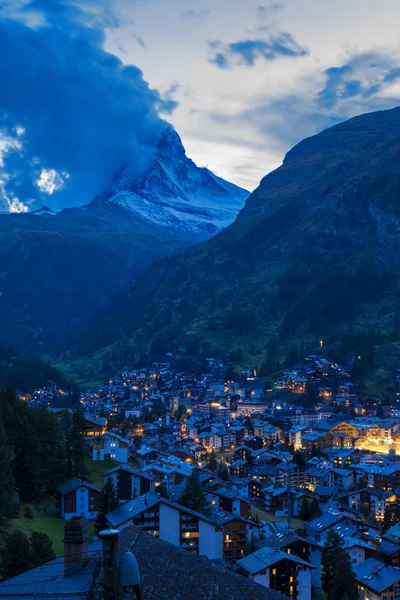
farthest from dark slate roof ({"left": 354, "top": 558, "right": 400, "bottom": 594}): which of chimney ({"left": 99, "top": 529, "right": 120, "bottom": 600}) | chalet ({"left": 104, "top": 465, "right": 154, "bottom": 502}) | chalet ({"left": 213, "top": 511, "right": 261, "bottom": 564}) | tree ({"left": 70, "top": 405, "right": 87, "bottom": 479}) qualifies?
chimney ({"left": 99, "top": 529, "right": 120, "bottom": 600})

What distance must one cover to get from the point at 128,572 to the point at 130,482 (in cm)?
5808

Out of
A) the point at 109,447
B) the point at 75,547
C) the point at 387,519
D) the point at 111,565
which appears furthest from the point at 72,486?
the point at 111,565

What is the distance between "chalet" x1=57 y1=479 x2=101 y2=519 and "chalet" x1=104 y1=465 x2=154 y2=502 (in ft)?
25.0

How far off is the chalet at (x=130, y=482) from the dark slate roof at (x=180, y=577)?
1996 inches

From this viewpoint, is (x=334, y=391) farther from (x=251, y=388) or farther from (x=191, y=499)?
(x=191, y=499)

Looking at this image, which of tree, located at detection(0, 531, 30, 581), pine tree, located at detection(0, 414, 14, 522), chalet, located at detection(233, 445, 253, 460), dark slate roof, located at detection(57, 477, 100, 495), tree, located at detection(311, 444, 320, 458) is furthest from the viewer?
tree, located at detection(311, 444, 320, 458)

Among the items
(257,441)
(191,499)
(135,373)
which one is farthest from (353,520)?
(135,373)

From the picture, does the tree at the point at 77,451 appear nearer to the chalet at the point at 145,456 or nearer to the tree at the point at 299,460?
the chalet at the point at 145,456

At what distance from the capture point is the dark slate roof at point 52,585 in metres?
11.3

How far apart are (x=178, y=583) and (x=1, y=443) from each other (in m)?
35.5

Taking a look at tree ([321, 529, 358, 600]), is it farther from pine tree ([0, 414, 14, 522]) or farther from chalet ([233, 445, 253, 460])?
chalet ([233, 445, 253, 460])

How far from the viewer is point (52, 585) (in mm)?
12148

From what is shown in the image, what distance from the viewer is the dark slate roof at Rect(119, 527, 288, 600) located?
11680 millimetres

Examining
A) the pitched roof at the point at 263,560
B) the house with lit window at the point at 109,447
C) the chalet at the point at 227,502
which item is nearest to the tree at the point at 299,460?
the house with lit window at the point at 109,447
